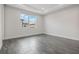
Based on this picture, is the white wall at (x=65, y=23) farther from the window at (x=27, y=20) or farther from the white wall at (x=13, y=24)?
the white wall at (x=13, y=24)

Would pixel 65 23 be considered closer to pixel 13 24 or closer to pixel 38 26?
pixel 38 26

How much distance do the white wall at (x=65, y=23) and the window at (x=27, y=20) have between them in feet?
4.66

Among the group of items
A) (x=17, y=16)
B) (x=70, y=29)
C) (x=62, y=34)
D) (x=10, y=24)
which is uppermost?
(x=17, y=16)

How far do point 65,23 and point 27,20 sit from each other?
2.92 meters

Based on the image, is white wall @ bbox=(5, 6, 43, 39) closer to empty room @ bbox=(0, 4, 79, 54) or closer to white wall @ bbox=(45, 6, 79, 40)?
empty room @ bbox=(0, 4, 79, 54)

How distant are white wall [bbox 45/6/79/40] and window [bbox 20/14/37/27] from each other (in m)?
1.42

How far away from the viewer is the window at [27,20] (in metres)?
5.86

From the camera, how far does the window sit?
5.86 metres

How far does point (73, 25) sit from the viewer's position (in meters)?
4.77

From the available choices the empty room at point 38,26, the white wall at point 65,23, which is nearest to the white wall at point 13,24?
the empty room at point 38,26

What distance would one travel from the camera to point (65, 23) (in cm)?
535
